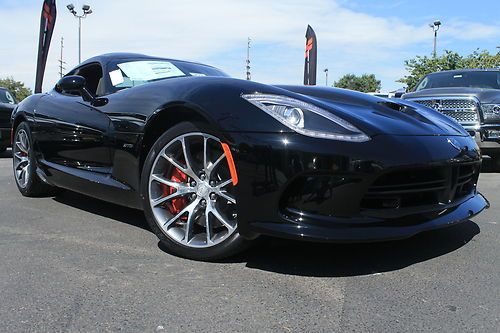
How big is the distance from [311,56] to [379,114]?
60.3ft

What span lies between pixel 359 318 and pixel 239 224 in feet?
2.60

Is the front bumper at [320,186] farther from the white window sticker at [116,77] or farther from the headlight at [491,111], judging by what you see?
the headlight at [491,111]

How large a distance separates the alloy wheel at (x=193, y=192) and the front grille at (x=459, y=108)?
5.51 meters

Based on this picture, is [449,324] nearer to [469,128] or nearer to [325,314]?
[325,314]

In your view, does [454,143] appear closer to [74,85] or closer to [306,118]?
[306,118]

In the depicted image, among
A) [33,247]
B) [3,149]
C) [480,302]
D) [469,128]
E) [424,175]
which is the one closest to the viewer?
[480,302]

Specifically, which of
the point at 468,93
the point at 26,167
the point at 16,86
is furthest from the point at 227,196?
the point at 16,86

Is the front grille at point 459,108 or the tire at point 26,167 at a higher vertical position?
the front grille at point 459,108

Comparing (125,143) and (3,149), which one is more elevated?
(125,143)

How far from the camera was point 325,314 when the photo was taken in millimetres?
2287

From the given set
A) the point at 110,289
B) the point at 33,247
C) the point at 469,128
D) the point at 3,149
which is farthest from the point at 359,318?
the point at 3,149

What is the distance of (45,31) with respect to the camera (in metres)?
20.6

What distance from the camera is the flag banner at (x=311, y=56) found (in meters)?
20.5

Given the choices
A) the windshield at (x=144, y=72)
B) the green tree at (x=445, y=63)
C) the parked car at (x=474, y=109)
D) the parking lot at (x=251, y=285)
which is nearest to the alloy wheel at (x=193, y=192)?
the parking lot at (x=251, y=285)
